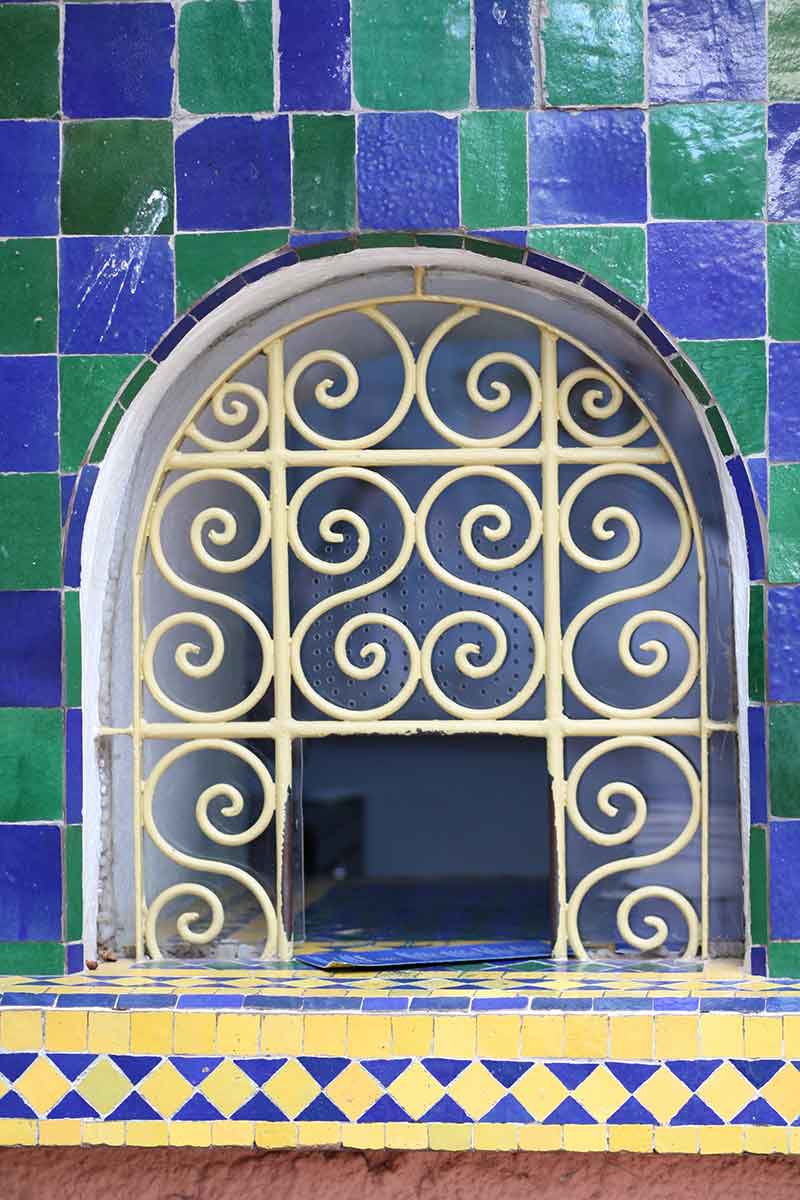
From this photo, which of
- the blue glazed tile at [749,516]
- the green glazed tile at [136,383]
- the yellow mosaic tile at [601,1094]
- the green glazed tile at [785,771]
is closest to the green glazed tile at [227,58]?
the green glazed tile at [136,383]

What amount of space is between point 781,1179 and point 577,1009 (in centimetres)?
52

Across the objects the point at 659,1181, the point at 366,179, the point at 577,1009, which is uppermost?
the point at 366,179

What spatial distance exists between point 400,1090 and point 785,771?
3.33 ft

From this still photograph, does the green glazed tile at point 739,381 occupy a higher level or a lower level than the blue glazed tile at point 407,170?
lower

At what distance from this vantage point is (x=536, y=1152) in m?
3.15

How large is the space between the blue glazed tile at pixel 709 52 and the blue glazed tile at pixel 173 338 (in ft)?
3.59

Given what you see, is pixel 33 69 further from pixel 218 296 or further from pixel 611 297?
pixel 611 297

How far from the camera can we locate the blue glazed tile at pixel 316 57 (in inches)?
133

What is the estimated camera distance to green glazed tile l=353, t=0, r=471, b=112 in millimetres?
3367

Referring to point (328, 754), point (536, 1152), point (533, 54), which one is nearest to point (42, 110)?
point (533, 54)

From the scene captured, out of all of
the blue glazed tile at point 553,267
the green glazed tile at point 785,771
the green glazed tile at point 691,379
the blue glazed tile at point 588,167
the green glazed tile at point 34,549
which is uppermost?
the blue glazed tile at point 588,167

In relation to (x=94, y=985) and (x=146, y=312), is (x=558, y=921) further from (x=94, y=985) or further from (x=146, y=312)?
(x=146, y=312)

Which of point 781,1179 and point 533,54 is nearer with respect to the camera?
point 781,1179

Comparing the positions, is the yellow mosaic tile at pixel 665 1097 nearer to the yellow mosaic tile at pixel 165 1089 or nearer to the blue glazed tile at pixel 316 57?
the yellow mosaic tile at pixel 165 1089
